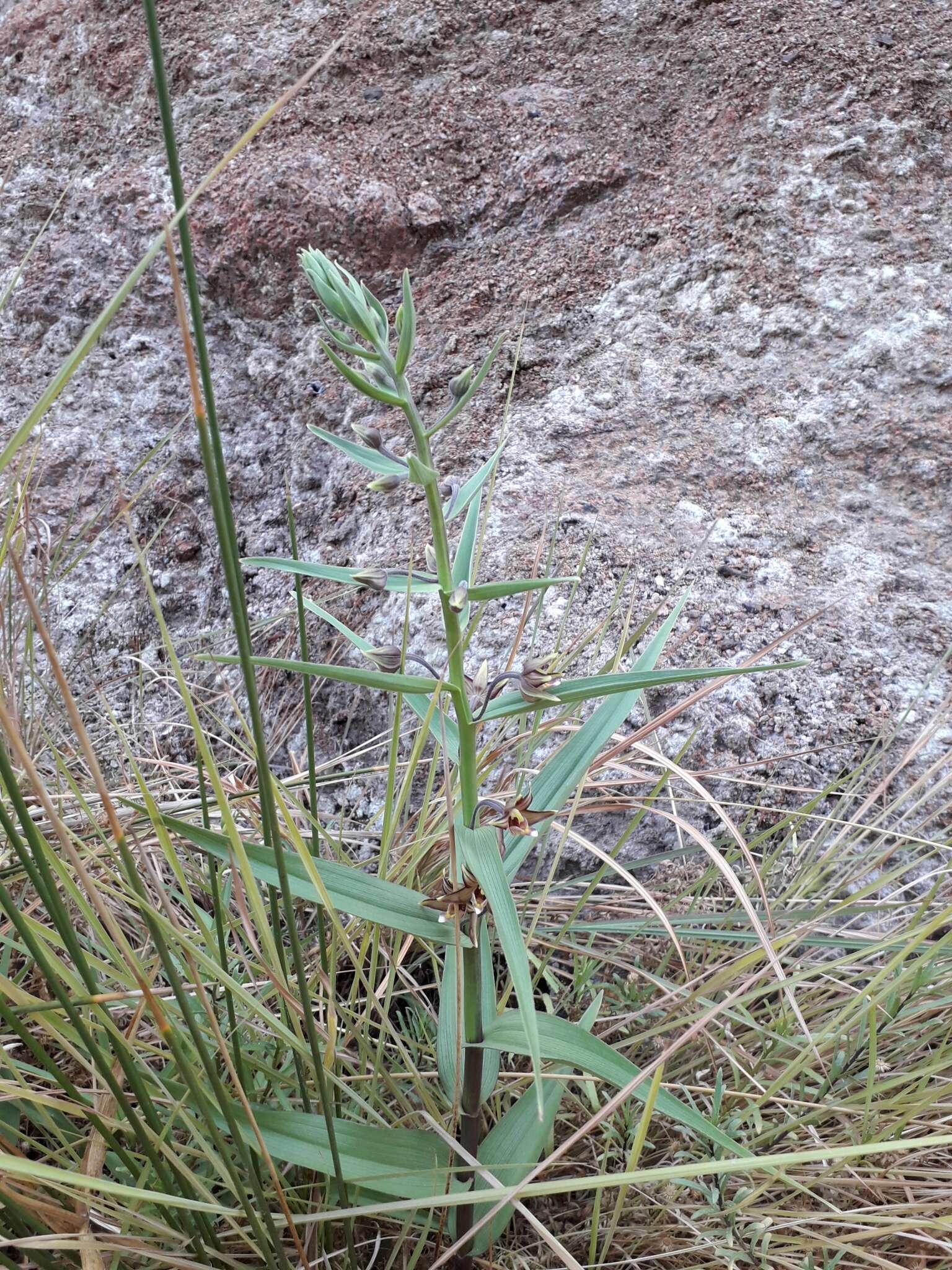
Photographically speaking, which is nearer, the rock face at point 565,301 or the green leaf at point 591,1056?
the green leaf at point 591,1056

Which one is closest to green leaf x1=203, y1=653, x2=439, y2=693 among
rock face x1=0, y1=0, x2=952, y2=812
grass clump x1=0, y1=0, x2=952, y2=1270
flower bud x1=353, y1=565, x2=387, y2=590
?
grass clump x1=0, y1=0, x2=952, y2=1270

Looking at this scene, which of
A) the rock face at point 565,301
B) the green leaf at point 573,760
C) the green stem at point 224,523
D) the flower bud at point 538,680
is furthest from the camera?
Answer: the rock face at point 565,301

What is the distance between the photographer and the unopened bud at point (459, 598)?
0.78 metres

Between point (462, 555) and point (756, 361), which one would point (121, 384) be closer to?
point (756, 361)

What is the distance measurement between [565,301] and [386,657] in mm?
1587

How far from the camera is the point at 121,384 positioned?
7.82ft

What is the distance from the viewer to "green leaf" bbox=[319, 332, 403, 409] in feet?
2.31

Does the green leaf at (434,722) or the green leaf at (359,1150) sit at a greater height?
the green leaf at (434,722)

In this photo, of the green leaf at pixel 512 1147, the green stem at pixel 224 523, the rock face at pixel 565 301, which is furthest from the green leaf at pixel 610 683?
the rock face at pixel 565 301

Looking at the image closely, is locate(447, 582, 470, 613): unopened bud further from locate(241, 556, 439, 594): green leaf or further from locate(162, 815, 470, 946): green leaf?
locate(162, 815, 470, 946): green leaf

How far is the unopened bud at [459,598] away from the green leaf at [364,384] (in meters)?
0.17

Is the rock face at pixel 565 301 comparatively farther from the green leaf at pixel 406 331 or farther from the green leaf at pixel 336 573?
the green leaf at pixel 406 331

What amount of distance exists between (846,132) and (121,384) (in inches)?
78.1

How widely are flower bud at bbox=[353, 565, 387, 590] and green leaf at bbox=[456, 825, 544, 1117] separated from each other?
25cm
